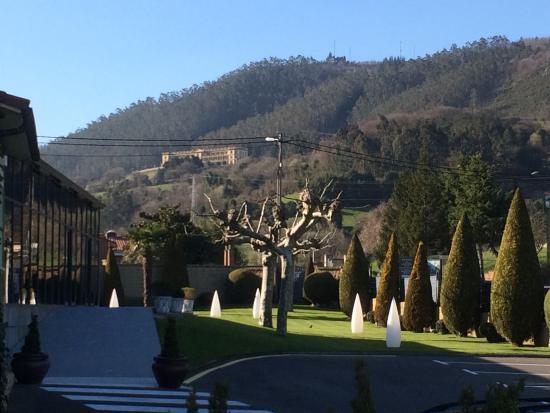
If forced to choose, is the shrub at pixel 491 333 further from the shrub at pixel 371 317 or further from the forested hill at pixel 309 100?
the forested hill at pixel 309 100

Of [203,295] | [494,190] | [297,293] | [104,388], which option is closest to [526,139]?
[494,190]

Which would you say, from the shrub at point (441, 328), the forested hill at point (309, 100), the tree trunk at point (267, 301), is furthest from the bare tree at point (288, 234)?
the forested hill at point (309, 100)

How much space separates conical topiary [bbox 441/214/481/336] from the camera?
32.8 metres

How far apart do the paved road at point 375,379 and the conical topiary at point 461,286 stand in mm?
8193

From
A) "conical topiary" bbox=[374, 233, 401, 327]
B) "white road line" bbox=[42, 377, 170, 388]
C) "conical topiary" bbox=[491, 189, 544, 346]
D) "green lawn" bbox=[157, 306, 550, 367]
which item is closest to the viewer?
"white road line" bbox=[42, 377, 170, 388]

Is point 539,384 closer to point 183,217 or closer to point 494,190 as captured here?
point 183,217

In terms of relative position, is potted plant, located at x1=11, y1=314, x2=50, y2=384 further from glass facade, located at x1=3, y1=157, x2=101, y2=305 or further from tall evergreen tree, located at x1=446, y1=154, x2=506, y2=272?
tall evergreen tree, located at x1=446, y1=154, x2=506, y2=272

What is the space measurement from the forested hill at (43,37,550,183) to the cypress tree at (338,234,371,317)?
3419 inches

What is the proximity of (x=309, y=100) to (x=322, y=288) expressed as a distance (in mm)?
111473

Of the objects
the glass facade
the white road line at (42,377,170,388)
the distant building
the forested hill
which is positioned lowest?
the white road line at (42,377,170,388)

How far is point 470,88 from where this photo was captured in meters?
160

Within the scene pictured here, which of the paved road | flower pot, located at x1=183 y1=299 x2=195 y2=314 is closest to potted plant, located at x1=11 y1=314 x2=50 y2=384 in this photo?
the paved road

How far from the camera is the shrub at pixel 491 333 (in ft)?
102

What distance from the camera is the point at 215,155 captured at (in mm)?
149125
